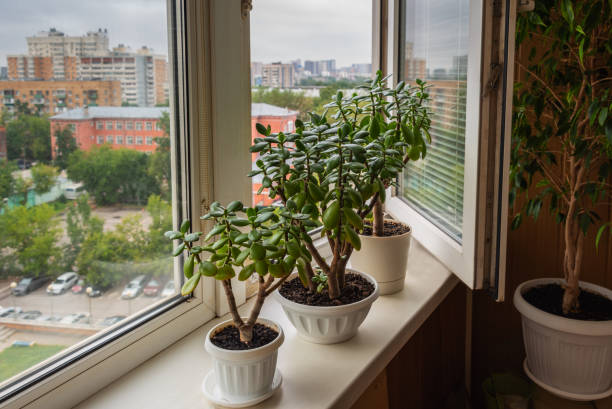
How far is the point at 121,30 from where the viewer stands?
1.04 metres

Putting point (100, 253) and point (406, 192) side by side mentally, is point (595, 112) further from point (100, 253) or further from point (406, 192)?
point (100, 253)

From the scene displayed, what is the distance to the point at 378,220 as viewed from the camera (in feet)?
4.99

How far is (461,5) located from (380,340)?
88 centimetres

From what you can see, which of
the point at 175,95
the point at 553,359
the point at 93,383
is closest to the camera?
the point at 93,383

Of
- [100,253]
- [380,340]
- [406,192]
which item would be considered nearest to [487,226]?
[380,340]

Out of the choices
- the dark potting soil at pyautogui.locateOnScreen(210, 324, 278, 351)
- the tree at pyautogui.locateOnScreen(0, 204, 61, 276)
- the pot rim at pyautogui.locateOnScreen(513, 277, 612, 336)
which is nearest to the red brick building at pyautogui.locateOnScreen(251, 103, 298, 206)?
the dark potting soil at pyautogui.locateOnScreen(210, 324, 278, 351)

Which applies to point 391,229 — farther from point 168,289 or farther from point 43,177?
point 43,177

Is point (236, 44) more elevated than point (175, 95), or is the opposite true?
point (236, 44)

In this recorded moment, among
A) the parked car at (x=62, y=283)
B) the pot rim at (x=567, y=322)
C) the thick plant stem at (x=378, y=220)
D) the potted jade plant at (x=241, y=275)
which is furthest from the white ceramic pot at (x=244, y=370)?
the pot rim at (x=567, y=322)

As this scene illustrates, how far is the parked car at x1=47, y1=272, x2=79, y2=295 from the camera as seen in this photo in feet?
3.07

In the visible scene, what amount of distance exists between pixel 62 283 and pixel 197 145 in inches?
16.9

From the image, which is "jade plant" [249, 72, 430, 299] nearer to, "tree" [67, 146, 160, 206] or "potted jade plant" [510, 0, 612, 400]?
"tree" [67, 146, 160, 206]

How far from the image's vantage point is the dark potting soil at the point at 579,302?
65.2 inches

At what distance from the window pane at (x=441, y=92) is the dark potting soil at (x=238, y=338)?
68 cm
